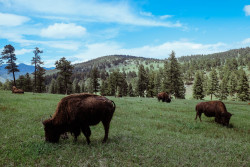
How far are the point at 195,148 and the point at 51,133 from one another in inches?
270

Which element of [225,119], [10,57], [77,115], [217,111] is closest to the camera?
[77,115]

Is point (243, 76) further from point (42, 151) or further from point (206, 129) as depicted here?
point (42, 151)

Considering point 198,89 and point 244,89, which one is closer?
point 244,89

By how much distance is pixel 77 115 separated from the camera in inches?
253

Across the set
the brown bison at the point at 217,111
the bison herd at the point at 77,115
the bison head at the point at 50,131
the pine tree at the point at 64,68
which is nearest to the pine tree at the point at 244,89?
the brown bison at the point at 217,111

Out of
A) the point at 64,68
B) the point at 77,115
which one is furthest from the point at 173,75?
the point at 77,115

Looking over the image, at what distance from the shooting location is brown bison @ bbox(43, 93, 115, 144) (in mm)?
6457

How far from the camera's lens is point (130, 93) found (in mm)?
87688

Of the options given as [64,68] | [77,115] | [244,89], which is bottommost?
[244,89]

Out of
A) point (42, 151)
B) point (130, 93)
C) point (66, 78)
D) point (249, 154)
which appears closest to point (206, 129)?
point (249, 154)

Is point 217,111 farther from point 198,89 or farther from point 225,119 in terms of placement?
point 198,89

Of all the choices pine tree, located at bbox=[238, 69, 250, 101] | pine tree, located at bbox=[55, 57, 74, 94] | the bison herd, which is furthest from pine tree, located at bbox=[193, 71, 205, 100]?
the bison herd

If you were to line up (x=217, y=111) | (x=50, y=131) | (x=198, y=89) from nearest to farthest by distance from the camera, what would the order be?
(x=50, y=131) < (x=217, y=111) < (x=198, y=89)

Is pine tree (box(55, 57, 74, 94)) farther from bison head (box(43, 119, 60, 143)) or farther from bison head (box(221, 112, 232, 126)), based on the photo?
bison head (box(221, 112, 232, 126))
